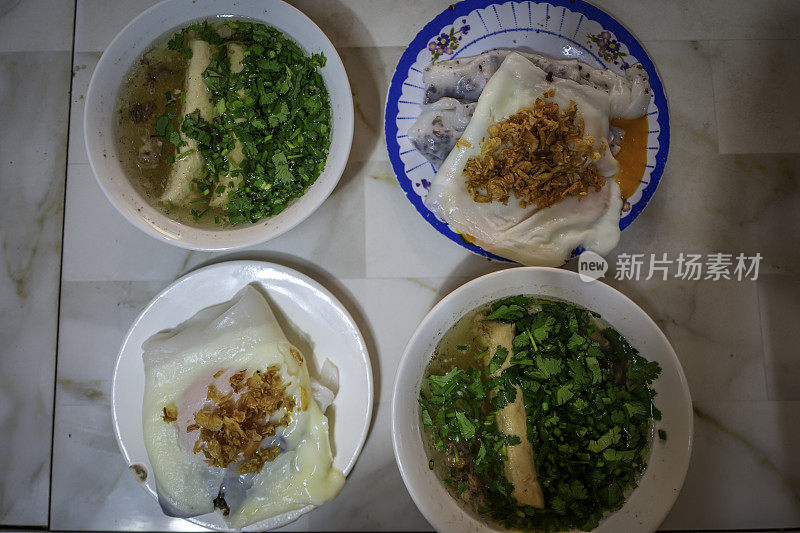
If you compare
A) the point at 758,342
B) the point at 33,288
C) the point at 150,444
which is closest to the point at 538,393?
the point at 758,342

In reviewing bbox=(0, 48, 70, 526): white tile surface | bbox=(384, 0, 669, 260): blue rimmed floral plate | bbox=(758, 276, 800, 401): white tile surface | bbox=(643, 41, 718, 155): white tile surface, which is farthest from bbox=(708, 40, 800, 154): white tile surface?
bbox=(0, 48, 70, 526): white tile surface

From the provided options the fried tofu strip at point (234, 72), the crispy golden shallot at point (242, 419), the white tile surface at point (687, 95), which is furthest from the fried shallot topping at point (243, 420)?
A: the white tile surface at point (687, 95)

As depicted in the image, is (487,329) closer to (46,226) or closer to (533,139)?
(533,139)

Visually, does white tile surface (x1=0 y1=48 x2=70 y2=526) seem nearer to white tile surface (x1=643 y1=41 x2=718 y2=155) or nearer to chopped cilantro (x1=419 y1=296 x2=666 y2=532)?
chopped cilantro (x1=419 y1=296 x2=666 y2=532)

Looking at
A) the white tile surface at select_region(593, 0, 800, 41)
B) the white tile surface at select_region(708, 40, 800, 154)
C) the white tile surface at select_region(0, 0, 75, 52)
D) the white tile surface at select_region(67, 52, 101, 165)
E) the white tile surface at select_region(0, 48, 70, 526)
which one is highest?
the white tile surface at select_region(593, 0, 800, 41)

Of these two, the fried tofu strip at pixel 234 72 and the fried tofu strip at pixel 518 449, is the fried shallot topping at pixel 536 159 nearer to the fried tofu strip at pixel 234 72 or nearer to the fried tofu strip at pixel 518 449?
the fried tofu strip at pixel 518 449

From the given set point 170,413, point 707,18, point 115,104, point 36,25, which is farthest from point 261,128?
point 707,18
